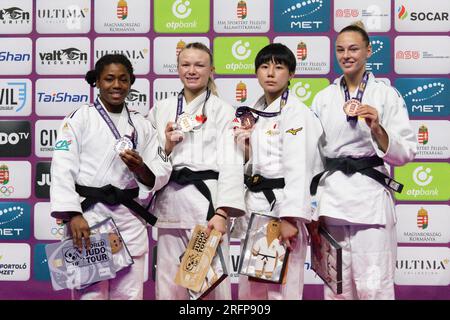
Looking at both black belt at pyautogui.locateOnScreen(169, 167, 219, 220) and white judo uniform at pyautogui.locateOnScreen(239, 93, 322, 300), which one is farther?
black belt at pyautogui.locateOnScreen(169, 167, 219, 220)

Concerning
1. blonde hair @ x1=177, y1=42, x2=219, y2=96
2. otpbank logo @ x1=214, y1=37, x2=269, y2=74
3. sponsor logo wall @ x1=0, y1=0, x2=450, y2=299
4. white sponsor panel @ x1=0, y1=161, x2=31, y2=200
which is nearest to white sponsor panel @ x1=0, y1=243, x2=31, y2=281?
sponsor logo wall @ x1=0, y1=0, x2=450, y2=299

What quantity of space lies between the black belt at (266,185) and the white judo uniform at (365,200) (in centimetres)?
27

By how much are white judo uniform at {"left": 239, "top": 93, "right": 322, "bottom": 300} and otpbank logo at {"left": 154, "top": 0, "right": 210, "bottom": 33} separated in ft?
5.17

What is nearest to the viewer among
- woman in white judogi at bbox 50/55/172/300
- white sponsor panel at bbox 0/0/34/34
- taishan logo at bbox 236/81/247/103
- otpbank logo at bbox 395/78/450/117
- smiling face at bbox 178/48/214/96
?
woman in white judogi at bbox 50/55/172/300

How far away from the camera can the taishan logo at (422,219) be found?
4.97 meters

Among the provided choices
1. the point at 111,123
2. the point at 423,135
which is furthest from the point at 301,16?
the point at 111,123

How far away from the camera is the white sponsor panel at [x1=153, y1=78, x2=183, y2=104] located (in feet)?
16.7

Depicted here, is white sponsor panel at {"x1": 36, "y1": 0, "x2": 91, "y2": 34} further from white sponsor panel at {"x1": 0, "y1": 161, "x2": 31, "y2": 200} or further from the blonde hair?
the blonde hair

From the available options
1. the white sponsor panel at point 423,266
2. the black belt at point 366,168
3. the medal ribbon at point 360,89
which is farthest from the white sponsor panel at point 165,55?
the white sponsor panel at point 423,266

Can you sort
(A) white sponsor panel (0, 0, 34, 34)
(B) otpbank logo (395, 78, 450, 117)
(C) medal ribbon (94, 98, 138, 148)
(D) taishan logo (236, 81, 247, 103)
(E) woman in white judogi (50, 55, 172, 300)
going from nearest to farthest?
(E) woman in white judogi (50, 55, 172, 300) < (C) medal ribbon (94, 98, 138, 148) < (B) otpbank logo (395, 78, 450, 117) < (D) taishan logo (236, 81, 247, 103) < (A) white sponsor panel (0, 0, 34, 34)

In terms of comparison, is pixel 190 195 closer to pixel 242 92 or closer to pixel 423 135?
pixel 242 92

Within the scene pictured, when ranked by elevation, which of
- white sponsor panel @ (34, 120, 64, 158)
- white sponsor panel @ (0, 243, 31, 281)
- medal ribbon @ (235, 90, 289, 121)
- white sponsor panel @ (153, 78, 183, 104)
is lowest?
white sponsor panel @ (0, 243, 31, 281)

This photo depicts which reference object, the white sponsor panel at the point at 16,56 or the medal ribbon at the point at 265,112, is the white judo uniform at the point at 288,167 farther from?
the white sponsor panel at the point at 16,56

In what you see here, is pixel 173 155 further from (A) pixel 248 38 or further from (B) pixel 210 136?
(A) pixel 248 38
